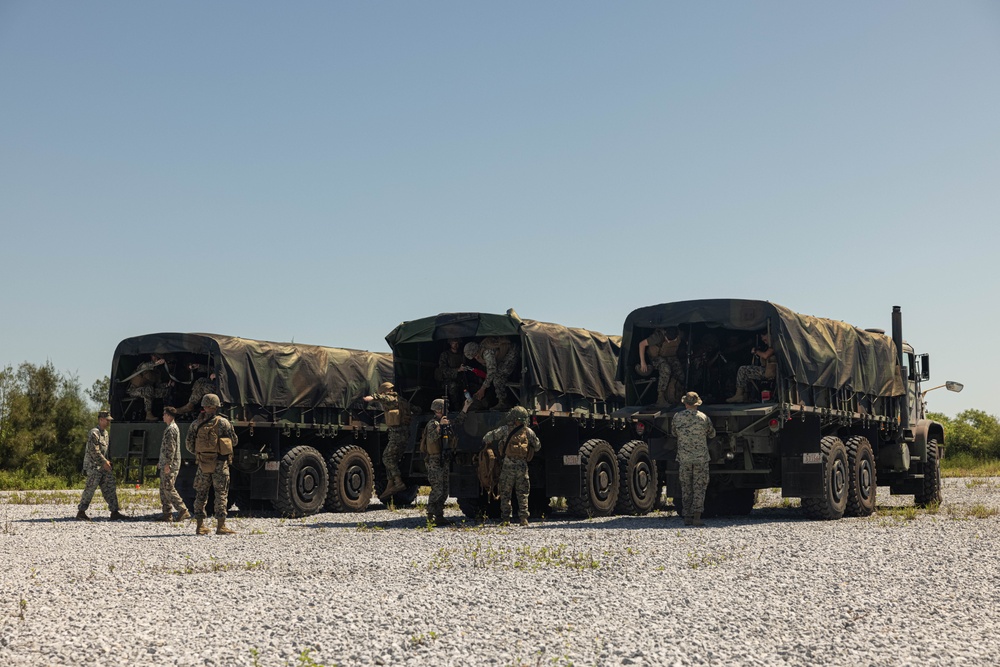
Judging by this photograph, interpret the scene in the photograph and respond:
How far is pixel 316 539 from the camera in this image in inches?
510

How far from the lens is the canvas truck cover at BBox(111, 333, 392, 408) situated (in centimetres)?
1692

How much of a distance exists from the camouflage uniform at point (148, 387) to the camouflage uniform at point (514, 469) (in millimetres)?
5992

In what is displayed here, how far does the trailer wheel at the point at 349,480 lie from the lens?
18.0 m

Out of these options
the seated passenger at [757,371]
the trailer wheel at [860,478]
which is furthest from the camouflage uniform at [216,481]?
the trailer wheel at [860,478]

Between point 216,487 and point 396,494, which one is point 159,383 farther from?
point 396,494

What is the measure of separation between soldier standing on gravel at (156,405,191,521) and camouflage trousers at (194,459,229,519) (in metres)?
1.88

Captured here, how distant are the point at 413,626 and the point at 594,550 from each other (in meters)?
4.42

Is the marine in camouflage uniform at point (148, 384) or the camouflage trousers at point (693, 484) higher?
the marine in camouflage uniform at point (148, 384)

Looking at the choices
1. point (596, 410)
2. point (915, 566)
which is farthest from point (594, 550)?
point (596, 410)

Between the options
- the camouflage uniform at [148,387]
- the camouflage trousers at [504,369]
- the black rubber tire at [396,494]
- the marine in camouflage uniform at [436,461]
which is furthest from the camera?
the black rubber tire at [396,494]

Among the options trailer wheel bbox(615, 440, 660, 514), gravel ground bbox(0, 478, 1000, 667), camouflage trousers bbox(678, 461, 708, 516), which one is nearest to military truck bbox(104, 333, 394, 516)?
gravel ground bbox(0, 478, 1000, 667)

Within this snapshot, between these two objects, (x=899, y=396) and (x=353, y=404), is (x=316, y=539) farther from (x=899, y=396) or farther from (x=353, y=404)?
(x=899, y=396)

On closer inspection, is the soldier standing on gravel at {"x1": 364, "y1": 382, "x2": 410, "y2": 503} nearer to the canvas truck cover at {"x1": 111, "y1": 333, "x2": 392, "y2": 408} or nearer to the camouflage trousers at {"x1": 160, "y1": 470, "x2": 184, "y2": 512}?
the canvas truck cover at {"x1": 111, "y1": 333, "x2": 392, "y2": 408}

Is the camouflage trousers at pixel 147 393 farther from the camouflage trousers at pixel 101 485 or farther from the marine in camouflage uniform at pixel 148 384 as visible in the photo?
the camouflage trousers at pixel 101 485
